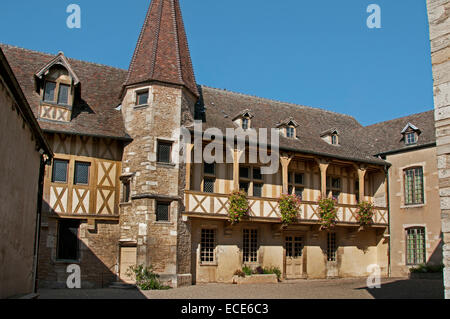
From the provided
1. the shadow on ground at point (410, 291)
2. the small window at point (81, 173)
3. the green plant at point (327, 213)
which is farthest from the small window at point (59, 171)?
the shadow on ground at point (410, 291)

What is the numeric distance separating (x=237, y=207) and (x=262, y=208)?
125 centimetres

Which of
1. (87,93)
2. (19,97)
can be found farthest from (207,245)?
(19,97)

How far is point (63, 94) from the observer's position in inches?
652

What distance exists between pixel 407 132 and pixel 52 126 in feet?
44.6

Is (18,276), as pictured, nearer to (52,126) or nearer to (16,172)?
(16,172)

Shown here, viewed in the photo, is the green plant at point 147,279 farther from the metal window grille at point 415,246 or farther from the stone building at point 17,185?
the metal window grille at point 415,246

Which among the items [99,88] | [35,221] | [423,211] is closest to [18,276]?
[35,221]

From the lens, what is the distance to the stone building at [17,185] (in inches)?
303

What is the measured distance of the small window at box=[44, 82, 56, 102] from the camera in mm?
16348

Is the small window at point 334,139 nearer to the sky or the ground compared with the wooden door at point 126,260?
nearer to the sky

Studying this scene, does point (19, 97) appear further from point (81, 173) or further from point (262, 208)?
point (262, 208)

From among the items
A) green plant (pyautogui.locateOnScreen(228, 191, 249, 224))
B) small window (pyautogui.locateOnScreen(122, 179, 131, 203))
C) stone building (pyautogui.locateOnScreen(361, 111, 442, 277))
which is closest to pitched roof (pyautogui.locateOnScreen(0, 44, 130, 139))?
small window (pyautogui.locateOnScreen(122, 179, 131, 203))

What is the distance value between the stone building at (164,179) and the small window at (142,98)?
0.13 ft

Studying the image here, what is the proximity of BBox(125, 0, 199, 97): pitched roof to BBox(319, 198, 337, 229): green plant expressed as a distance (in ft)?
20.2
